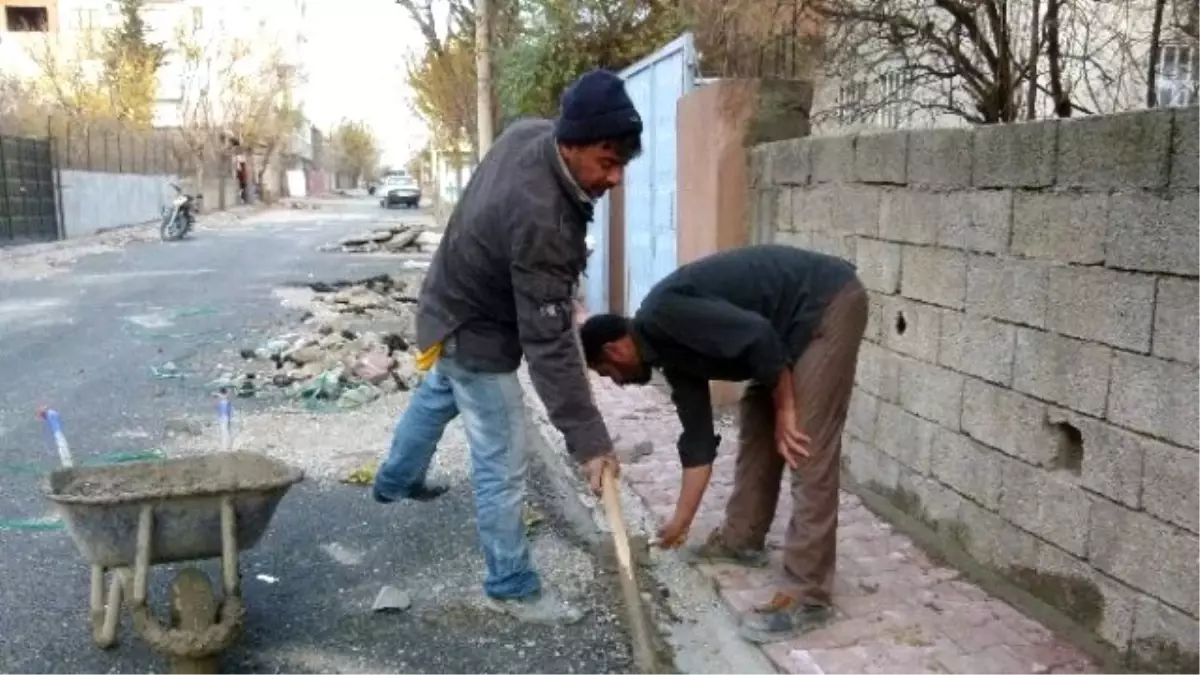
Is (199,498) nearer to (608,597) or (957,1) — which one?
(608,597)

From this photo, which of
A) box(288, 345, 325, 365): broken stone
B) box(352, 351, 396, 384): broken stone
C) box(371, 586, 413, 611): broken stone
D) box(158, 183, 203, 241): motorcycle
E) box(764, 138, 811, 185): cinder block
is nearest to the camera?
box(371, 586, 413, 611): broken stone

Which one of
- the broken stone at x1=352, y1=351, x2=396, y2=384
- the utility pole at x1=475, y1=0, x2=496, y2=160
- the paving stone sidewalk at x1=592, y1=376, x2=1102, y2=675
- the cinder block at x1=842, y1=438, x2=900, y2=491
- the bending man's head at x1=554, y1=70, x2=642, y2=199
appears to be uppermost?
the utility pole at x1=475, y1=0, x2=496, y2=160

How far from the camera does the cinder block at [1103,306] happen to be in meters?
3.21

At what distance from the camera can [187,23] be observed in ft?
173

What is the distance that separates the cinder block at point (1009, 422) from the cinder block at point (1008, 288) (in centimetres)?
27

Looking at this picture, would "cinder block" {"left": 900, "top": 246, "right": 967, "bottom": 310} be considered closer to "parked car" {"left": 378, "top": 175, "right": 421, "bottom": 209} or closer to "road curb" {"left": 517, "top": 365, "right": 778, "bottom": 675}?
"road curb" {"left": 517, "top": 365, "right": 778, "bottom": 675}

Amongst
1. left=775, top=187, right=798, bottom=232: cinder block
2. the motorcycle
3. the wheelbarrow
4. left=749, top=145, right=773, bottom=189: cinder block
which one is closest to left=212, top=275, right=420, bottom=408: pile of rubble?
left=749, top=145, right=773, bottom=189: cinder block

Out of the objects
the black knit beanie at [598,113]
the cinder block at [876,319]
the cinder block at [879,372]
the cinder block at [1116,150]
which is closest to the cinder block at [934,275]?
the cinder block at [876,319]

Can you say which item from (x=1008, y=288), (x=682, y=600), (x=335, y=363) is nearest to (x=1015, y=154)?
(x=1008, y=288)

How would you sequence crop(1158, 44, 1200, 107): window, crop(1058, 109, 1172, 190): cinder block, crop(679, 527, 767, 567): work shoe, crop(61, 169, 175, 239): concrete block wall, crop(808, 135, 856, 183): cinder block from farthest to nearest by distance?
crop(61, 169, 175, 239): concrete block wall
crop(808, 135, 856, 183): cinder block
crop(1158, 44, 1200, 107): window
crop(679, 527, 767, 567): work shoe
crop(1058, 109, 1172, 190): cinder block

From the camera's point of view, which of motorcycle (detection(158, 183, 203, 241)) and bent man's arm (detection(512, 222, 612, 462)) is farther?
motorcycle (detection(158, 183, 203, 241))

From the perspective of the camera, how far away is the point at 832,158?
17.5 ft

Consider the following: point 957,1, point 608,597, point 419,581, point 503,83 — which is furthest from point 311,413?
point 503,83

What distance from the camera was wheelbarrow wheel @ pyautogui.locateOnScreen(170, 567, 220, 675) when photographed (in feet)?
10.7
